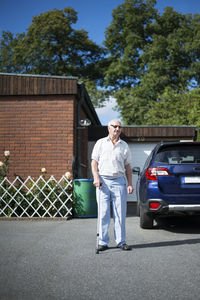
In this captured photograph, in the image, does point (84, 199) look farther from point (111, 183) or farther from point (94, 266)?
point (94, 266)

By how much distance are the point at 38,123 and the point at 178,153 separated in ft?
16.8

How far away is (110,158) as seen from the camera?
503 centimetres

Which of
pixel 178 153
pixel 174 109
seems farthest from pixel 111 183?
pixel 174 109

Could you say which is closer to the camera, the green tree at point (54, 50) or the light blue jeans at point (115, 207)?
the light blue jeans at point (115, 207)

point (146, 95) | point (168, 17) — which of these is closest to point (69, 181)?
point (146, 95)

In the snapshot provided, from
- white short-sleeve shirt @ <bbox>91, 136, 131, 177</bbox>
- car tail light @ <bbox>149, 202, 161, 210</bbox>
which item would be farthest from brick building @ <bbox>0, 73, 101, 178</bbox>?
white short-sleeve shirt @ <bbox>91, 136, 131, 177</bbox>

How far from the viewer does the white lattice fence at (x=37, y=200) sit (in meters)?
8.80

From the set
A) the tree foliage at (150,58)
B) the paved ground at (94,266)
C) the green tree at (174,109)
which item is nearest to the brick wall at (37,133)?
the paved ground at (94,266)

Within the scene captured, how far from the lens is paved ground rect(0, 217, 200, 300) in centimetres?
317

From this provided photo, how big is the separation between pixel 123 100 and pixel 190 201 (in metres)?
26.0

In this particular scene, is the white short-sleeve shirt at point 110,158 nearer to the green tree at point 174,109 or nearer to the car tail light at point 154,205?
the car tail light at point 154,205

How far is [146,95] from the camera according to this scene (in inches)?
1182

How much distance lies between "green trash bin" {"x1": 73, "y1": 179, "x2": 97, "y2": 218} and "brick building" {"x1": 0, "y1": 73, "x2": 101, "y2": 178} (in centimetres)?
78

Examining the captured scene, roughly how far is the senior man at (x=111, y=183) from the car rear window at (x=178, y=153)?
132 cm
